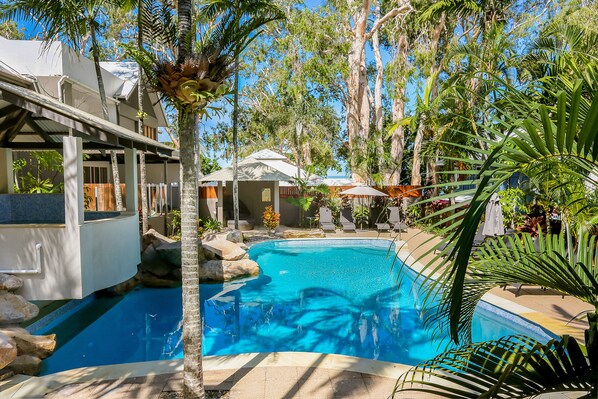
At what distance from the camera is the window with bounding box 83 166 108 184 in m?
15.4

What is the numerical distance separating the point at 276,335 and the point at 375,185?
14322mm

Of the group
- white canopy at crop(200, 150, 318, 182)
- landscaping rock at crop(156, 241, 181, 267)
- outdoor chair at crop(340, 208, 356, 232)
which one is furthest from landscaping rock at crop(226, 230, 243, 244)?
outdoor chair at crop(340, 208, 356, 232)

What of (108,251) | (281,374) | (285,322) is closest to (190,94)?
(281,374)

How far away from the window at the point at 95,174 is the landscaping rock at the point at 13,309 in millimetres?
10722

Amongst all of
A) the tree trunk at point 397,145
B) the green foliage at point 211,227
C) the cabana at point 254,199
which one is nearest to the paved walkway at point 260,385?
the green foliage at point 211,227

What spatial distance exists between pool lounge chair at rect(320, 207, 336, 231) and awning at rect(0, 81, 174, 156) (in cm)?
962

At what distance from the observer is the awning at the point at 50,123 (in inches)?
216

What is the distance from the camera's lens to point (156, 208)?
49.4 ft

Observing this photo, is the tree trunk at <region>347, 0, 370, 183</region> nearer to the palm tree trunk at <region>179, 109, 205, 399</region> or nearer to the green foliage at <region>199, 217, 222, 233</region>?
the green foliage at <region>199, 217, 222, 233</region>

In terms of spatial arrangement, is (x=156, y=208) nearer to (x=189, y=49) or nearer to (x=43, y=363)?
(x=43, y=363)

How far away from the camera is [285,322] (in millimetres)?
7855

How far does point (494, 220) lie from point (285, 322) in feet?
19.2

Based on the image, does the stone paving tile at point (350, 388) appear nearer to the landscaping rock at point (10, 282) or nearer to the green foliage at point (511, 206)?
the landscaping rock at point (10, 282)

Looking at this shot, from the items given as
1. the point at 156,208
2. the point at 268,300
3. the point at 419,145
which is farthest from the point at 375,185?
the point at 268,300
